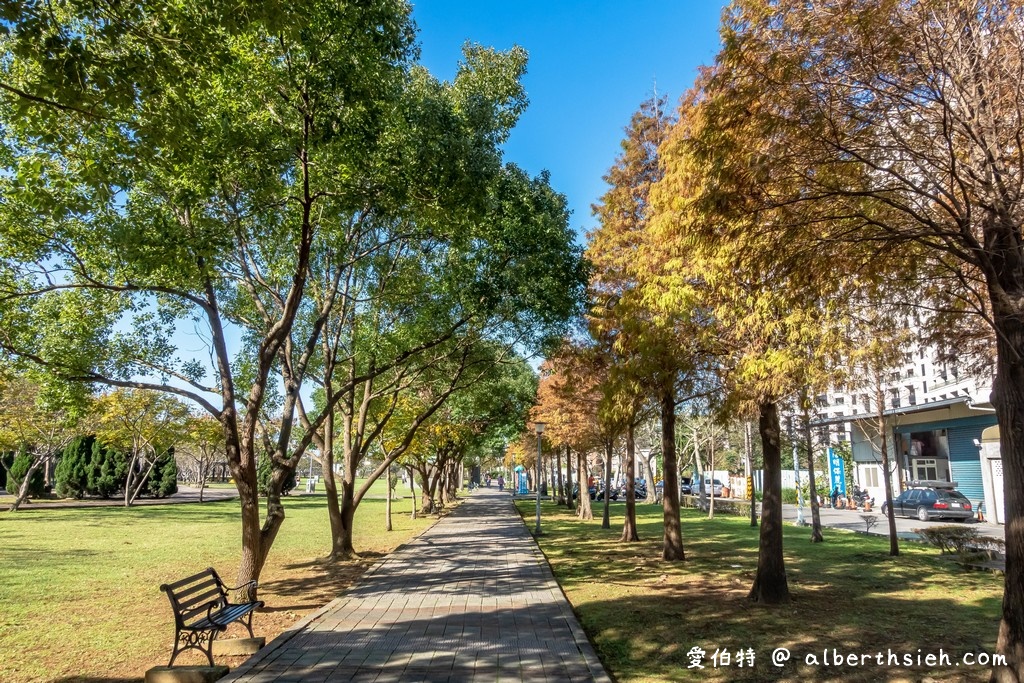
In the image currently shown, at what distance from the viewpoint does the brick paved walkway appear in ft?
20.5

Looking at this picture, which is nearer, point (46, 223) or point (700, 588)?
point (46, 223)

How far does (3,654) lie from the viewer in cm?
735

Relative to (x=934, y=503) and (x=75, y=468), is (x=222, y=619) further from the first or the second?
(x=75, y=468)

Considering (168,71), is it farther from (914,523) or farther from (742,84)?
(914,523)

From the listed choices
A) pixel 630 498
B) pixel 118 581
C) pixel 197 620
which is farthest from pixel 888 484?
pixel 118 581

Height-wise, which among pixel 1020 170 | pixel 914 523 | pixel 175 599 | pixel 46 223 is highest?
pixel 46 223

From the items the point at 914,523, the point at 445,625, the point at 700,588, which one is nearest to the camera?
the point at 445,625

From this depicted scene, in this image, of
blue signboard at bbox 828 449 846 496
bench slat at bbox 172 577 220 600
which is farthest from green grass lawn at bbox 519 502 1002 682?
blue signboard at bbox 828 449 846 496

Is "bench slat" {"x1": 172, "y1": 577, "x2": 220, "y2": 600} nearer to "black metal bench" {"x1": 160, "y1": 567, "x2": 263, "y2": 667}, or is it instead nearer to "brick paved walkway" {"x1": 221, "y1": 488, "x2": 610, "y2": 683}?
"black metal bench" {"x1": 160, "y1": 567, "x2": 263, "y2": 667}

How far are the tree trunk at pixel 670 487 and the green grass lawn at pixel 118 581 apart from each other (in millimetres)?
6738

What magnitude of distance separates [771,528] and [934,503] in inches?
854

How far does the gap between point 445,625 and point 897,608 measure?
639 centimetres

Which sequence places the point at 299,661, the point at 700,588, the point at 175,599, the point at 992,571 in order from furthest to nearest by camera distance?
1. the point at 992,571
2. the point at 700,588
3. the point at 299,661
4. the point at 175,599

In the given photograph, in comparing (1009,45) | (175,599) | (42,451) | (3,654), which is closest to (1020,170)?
(1009,45)
